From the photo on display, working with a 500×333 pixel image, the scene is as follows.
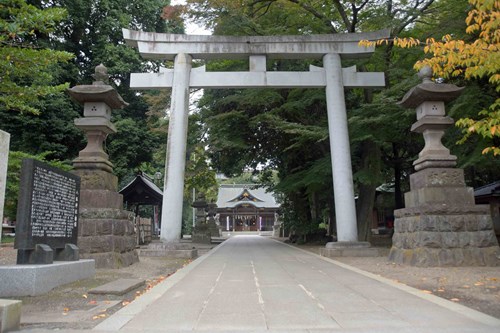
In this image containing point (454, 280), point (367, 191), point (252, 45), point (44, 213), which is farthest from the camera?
point (367, 191)

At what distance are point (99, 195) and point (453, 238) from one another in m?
8.26

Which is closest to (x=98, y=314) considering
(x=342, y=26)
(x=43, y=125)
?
(x=342, y=26)

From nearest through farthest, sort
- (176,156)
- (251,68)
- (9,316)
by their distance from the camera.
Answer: (9,316)
(176,156)
(251,68)

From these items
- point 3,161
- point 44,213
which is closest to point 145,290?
point 44,213

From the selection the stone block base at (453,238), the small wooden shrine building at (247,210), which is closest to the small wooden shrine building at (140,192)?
the stone block base at (453,238)

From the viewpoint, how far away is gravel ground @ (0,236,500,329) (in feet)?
15.1

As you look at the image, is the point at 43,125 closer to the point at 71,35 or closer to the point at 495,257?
the point at 71,35

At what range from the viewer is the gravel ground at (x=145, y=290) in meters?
4.59

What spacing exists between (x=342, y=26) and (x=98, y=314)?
51.0 feet

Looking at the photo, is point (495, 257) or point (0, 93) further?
point (0, 93)

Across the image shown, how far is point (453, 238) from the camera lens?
9.05m

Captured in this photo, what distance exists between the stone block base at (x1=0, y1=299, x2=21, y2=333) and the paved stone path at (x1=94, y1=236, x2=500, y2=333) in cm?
79

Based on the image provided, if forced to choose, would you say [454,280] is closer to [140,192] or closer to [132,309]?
[132,309]

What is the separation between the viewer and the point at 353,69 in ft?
45.1
